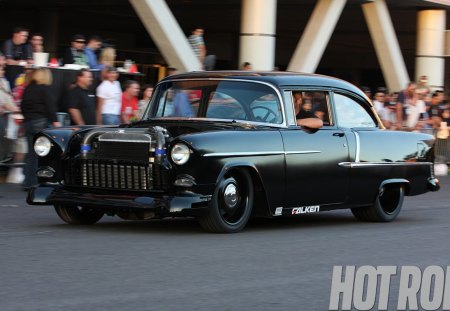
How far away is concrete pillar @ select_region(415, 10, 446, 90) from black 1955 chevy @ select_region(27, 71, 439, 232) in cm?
1576

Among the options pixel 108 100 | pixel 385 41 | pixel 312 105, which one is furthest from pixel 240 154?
pixel 385 41

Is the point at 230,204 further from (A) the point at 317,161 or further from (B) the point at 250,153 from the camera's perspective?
(A) the point at 317,161

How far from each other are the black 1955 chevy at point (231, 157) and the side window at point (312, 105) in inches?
0.5

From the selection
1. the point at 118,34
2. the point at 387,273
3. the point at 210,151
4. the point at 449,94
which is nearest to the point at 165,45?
the point at 210,151

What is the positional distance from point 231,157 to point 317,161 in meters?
1.22

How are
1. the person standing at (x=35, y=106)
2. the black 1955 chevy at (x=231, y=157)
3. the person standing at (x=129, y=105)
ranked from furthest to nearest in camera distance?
the person standing at (x=129, y=105) → the person standing at (x=35, y=106) → the black 1955 chevy at (x=231, y=157)

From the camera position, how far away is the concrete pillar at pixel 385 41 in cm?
2402

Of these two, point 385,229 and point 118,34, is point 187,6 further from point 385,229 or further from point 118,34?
point 385,229

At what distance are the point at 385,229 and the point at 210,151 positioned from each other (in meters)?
2.47

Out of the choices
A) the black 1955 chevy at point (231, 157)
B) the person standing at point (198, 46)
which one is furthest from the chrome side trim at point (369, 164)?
the person standing at point (198, 46)

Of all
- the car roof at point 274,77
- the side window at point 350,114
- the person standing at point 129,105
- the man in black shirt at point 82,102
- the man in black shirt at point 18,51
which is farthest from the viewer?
the man in black shirt at point 18,51

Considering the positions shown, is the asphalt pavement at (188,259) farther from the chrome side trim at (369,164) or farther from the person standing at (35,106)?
the person standing at (35,106)

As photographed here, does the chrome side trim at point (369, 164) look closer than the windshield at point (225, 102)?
No

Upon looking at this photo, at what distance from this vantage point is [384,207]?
10758 mm
